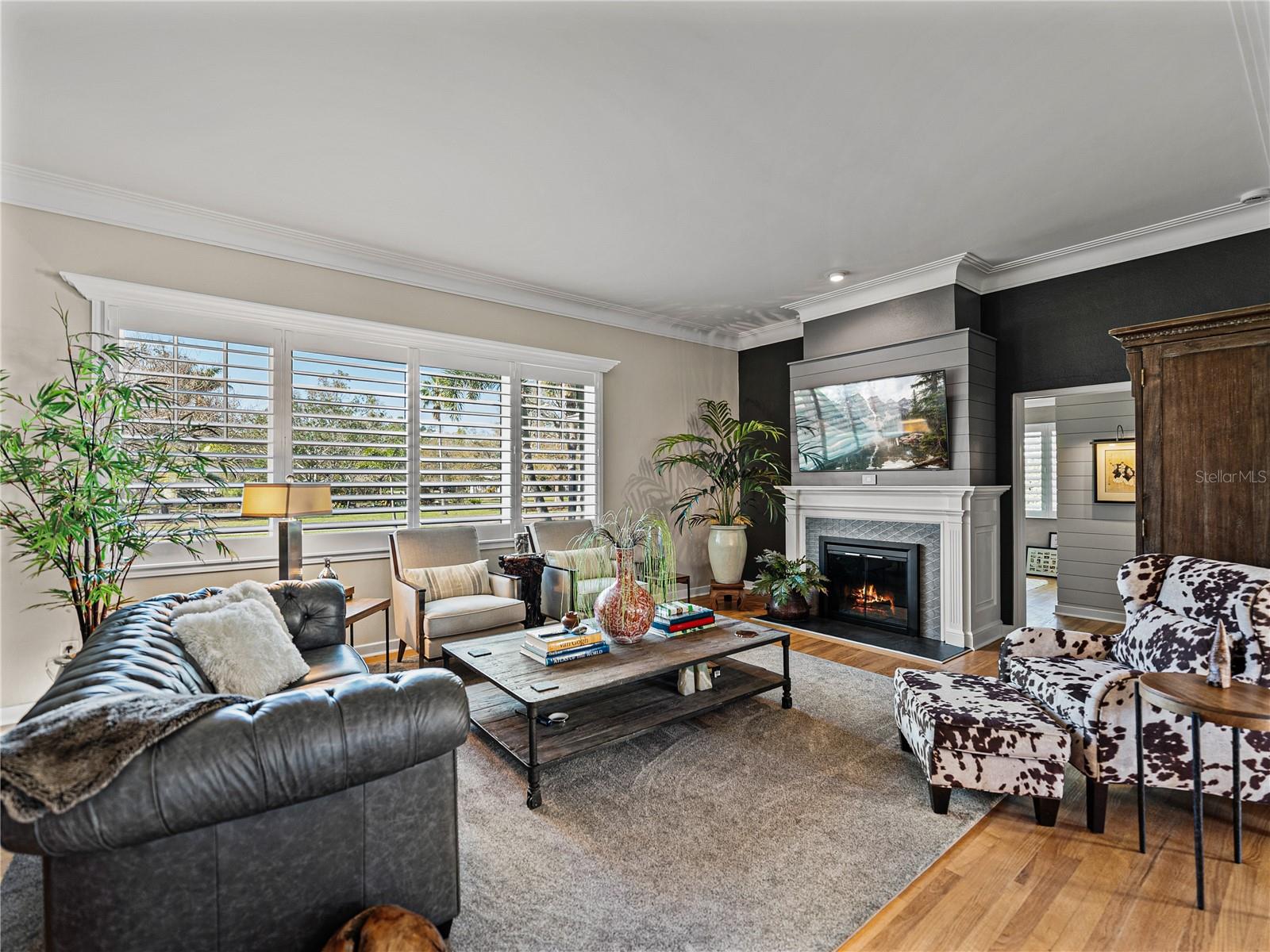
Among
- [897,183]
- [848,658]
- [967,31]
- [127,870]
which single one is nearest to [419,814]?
[127,870]

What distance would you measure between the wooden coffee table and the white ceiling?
2.54 m

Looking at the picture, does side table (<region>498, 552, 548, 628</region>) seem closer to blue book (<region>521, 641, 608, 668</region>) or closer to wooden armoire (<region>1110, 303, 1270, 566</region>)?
blue book (<region>521, 641, 608, 668</region>)

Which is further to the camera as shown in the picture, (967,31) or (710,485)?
(710,485)

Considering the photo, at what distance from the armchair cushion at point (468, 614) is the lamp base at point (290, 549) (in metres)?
0.81

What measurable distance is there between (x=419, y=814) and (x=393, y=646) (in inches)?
124

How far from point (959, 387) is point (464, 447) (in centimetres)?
398

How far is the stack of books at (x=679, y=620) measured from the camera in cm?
336

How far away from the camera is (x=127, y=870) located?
4.15 ft

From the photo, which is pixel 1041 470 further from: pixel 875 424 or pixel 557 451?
pixel 557 451

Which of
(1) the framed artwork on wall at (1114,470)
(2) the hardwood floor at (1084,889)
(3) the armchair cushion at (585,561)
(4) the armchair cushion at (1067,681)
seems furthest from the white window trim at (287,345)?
(1) the framed artwork on wall at (1114,470)

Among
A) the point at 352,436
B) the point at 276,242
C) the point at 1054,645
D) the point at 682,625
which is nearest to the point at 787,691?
the point at 682,625

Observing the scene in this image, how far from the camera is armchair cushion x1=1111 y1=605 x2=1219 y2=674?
2365 mm

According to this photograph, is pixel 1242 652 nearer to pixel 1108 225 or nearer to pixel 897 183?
pixel 897 183

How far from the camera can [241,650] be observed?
2.33 meters
